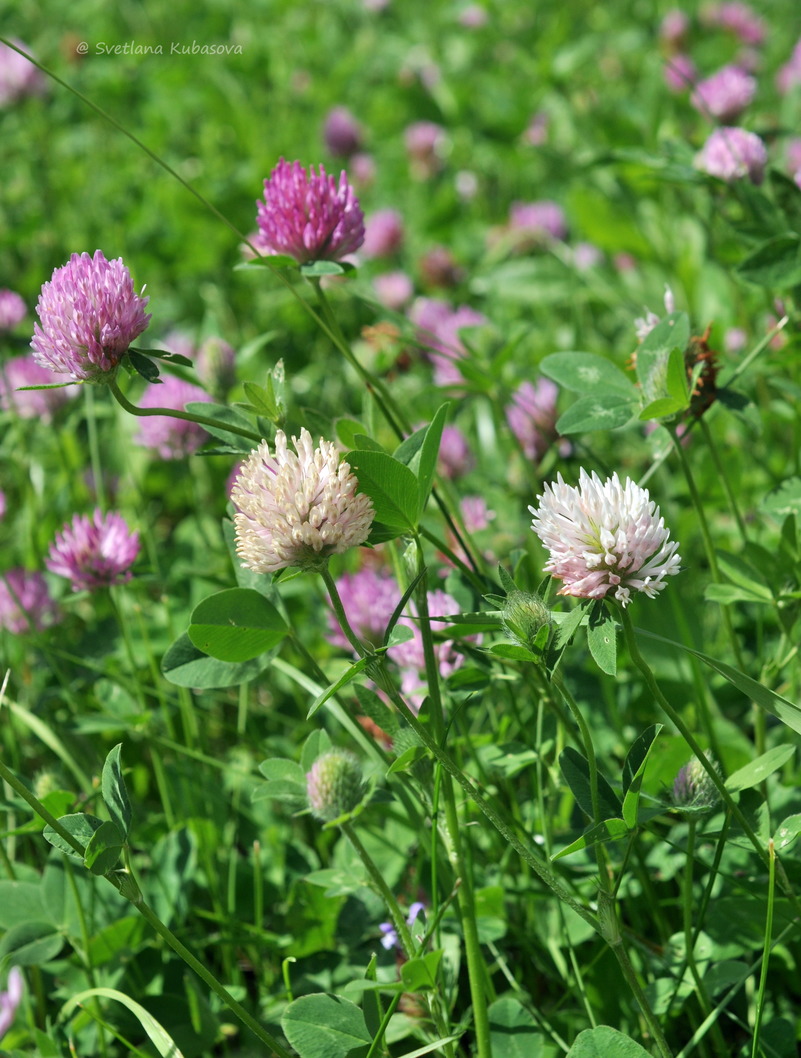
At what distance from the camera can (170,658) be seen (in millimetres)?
998

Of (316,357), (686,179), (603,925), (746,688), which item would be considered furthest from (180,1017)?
(316,357)

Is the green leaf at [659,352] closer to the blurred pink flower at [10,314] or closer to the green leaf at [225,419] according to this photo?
the green leaf at [225,419]

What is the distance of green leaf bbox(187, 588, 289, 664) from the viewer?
88 centimetres

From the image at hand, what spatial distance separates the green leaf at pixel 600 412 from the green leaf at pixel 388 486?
0.22m

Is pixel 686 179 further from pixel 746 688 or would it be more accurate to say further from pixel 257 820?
pixel 257 820

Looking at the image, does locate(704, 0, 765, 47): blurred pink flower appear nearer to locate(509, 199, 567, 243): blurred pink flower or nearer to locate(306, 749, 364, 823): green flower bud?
locate(509, 199, 567, 243): blurred pink flower

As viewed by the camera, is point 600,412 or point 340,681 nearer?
point 340,681

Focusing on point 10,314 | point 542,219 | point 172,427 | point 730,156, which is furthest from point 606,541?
point 542,219

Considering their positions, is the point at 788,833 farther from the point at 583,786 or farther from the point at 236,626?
the point at 236,626

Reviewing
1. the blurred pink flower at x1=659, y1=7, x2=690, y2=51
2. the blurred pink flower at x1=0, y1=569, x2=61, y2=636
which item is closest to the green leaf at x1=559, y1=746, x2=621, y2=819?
the blurred pink flower at x1=0, y1=569, x2=61, y2=636

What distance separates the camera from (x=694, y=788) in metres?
0.89

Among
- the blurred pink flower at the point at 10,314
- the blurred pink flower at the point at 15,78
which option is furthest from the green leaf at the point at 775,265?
the blurred pink flower at the point at 15,78

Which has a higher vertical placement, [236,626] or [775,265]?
[775,265]

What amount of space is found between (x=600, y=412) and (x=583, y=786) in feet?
1.21
